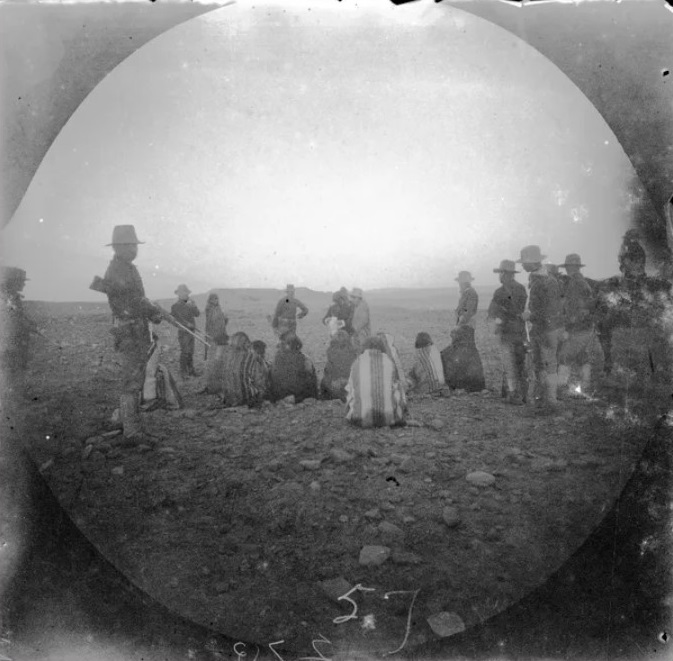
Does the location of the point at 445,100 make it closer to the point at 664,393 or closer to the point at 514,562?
the point at 664,393

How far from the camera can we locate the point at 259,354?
2639 mm

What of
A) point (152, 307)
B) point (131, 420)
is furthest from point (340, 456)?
point (152, 307)

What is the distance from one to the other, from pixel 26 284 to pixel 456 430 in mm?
2190

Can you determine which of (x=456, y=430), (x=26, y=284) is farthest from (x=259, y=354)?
(x=26, y=284)

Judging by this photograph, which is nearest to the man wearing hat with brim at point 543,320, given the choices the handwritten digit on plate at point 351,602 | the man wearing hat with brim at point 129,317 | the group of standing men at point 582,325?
the group of standing men at point 582,325

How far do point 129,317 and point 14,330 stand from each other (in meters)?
0.58

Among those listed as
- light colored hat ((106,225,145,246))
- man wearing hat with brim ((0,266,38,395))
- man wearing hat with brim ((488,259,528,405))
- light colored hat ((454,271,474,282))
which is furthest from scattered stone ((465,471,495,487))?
man wearing hat with brim ((0,266,38,395))

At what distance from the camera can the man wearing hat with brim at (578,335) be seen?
263 centimetres

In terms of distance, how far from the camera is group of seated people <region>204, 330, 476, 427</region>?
2625mm

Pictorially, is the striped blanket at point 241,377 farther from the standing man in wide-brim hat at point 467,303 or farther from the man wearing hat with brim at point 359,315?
the standing man in wide-brim hat at point 467,303

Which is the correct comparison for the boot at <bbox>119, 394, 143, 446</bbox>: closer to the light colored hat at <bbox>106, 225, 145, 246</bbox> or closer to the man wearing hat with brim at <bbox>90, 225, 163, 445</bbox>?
the man wearing hat with brim at <bbox>90, 225, 163, 445</bbox>

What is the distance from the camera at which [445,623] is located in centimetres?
255

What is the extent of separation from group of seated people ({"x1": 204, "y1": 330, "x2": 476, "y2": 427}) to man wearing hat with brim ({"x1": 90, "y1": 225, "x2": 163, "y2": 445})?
0.34 metres

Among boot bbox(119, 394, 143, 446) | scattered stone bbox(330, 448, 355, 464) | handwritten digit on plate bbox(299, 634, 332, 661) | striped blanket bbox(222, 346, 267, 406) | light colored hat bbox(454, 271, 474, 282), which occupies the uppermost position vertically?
light colored hat bbox(454, 271, 474, 282)
